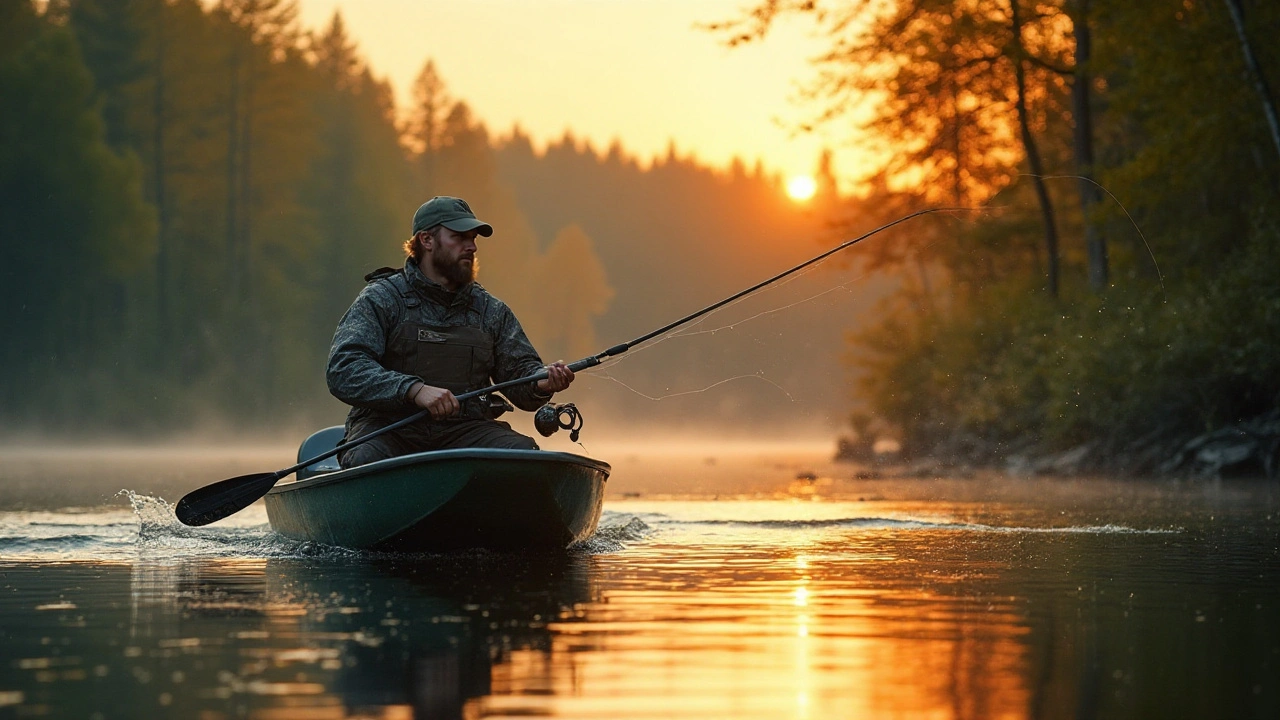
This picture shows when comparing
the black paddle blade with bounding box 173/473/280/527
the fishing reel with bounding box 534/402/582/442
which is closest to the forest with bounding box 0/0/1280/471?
the fishing reel with bounding box 534/402/582/442

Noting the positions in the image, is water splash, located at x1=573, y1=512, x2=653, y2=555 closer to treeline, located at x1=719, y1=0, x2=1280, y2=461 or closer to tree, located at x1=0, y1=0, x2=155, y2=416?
treeline, located at x1=719, y1=0, x2=1280, y2=461

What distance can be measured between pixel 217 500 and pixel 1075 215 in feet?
74.0

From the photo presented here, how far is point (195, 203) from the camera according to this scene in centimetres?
4981

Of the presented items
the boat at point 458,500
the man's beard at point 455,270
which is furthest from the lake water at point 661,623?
the man's beard at point 455,270

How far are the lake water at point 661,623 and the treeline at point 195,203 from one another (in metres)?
20.6

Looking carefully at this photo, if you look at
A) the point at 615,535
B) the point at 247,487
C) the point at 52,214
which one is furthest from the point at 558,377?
the point at 52,214

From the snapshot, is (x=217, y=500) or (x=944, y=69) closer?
(x=217, y=500)

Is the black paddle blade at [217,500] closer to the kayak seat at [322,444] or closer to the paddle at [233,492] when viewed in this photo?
the paddle at [233,492]

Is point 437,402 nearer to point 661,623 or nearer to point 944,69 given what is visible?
point 661,623

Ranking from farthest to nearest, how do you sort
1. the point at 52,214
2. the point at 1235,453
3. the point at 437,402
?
the point at 52,214, the point at 1235,453, the point at 437,402

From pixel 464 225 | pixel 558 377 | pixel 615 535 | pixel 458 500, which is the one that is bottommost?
pixel 615 535

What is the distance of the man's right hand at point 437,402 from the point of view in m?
8.66

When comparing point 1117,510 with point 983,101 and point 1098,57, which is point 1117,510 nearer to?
point 1098,57

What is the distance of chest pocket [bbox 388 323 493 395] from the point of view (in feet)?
30.5
